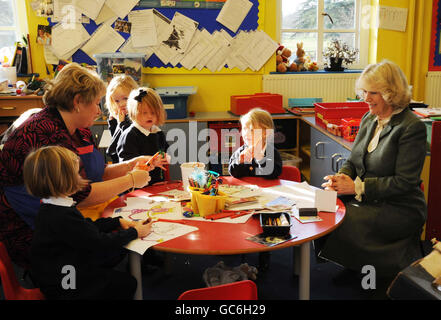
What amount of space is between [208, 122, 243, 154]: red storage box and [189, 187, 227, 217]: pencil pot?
2283 millimetres

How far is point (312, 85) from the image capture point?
490cm

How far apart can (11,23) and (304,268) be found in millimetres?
4103

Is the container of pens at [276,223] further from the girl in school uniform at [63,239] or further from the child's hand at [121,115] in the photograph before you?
the child's hand at [121,115]

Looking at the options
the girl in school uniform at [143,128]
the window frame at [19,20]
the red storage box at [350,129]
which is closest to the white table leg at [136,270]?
the girl in school uniform at [143,128]

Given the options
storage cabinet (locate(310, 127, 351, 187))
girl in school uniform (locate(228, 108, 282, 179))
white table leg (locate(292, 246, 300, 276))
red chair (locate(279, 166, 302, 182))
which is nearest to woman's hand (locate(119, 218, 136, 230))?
girl in school uniform (locate(228, 108, 282, 179))

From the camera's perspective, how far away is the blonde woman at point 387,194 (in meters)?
2.32

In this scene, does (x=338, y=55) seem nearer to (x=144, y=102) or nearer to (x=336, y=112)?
(x=336, y=112)

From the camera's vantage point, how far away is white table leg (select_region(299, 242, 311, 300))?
1.94 meters

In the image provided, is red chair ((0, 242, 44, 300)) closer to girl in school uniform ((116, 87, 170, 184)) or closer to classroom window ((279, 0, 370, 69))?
girl in school uniform ((116, 87, 170, 184))

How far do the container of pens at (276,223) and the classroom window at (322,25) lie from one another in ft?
11.2

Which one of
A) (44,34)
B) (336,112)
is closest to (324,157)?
(336,112)

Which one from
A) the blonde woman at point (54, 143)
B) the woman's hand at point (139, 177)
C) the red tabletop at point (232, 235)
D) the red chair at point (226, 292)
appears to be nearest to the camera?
the red chair at point (226, 292)
